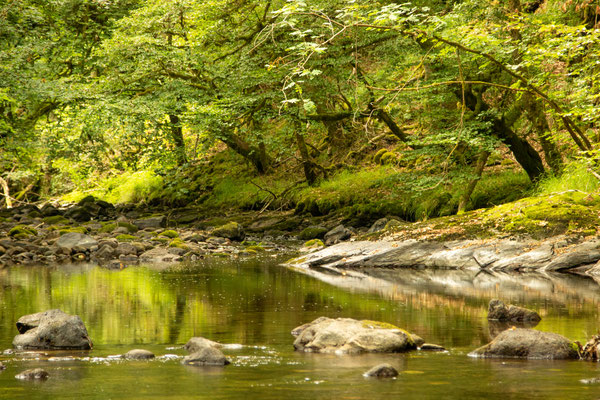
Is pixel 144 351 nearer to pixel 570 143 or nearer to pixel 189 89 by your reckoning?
pixel 570 143

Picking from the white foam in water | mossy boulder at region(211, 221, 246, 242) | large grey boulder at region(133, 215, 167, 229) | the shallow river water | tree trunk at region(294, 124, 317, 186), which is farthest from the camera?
tree trunk at region(294, 124, 317, 186)

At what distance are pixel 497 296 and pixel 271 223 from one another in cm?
1532

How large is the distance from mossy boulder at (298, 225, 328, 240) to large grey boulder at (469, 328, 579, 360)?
49.8 ft

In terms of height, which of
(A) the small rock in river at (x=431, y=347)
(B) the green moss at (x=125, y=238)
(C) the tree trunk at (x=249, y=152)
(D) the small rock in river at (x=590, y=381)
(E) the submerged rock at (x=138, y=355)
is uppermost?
(C) the tree trunk at (x=249, y=152)

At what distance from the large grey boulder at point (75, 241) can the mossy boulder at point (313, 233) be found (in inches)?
248

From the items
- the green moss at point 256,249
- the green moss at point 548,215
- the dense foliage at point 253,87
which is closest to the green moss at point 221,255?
the green moss at point 256,249

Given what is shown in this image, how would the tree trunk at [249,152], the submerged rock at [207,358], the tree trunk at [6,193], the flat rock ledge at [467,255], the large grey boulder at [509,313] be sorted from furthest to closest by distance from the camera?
the tree trunk at [6,193], the tree trunk at [249,152], the flat rock ledge at [467,255], the large grey boulder at [509,313], the submerged rock at [207,358]

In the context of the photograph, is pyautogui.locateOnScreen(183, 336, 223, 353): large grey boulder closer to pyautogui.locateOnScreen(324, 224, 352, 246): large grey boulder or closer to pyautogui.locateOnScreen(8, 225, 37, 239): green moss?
pyautogui.locateOnScreen(324, 224, 352, 246): large grey boulder

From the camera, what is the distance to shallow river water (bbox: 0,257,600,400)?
489cm

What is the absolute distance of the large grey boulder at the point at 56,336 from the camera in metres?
6.72

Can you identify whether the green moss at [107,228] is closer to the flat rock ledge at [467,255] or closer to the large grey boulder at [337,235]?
the large grey boulder at [337,235]

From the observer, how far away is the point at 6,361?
5.98m

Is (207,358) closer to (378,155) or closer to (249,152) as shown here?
(249,152)

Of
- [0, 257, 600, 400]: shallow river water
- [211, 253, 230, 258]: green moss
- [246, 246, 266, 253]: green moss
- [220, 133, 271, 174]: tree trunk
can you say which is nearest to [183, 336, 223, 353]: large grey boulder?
[0, 257, 600, 400]: shallow river water
